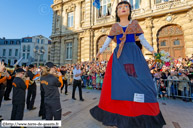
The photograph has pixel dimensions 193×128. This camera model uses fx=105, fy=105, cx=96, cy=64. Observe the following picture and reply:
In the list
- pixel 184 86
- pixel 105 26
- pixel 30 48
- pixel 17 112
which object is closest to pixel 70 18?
pixel 105 26

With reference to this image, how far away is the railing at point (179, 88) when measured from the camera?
232 inches

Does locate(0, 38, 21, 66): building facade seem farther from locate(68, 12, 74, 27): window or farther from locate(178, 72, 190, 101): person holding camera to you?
locate(178, 72, 190, 101): person holding camera

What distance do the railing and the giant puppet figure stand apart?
15.8 feet

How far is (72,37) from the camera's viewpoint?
56.0 feet

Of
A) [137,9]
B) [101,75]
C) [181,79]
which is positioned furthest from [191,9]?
[101,75]

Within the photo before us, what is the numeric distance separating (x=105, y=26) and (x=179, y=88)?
1089cm

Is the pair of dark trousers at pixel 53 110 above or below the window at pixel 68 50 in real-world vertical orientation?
below

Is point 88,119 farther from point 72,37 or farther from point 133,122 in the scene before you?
point 72,37

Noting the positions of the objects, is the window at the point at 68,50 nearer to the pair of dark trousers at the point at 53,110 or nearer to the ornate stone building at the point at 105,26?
the ornate stone building at the point at 105,26

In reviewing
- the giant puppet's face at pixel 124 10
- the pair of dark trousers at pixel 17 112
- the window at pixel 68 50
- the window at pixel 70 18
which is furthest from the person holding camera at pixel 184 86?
the window at pixel 70 18

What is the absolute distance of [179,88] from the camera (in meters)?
6.18

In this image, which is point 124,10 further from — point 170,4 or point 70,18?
point 70,18

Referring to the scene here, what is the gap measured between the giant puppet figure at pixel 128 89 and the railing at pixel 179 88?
481cm

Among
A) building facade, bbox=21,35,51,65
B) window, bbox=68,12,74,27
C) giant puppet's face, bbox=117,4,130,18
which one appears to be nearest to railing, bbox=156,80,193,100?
giant puppet's face, bbox=117,4,130,18
